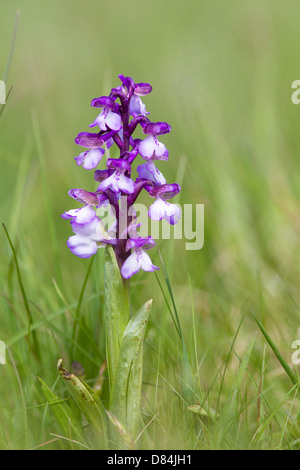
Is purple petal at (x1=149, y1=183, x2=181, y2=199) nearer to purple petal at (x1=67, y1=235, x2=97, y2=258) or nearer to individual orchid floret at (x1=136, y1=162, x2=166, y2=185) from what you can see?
individual orchid floret at (x1=136, y1=162, x2=166, y2=185)

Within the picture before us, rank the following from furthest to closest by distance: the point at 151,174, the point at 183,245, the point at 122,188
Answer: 1. the point at 183,245
2. the point at 151,174
3. the point at 122,188

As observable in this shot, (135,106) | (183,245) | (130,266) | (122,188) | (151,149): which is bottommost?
(130,266)

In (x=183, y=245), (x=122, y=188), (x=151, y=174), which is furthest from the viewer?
(x=183, y=245)

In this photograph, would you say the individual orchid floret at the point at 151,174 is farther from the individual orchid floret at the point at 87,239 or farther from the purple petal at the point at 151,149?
the individual orchid floret at the point at 87,239

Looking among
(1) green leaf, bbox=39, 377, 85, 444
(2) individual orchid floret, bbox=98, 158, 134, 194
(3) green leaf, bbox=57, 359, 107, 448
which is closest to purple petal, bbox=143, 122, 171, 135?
(2) individual orchid floret, bbox=98, 158, 134, 194

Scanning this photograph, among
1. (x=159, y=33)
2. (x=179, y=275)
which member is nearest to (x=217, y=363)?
(x=179, y=275)

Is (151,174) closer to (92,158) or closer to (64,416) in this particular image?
(92,158)

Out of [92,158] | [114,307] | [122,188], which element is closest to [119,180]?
[122,188]
